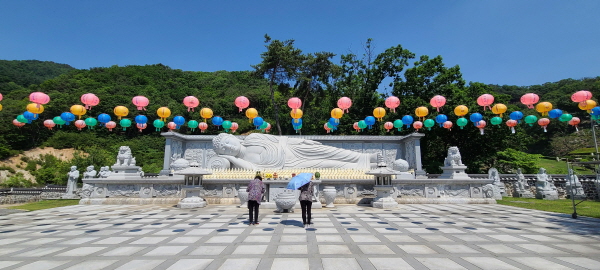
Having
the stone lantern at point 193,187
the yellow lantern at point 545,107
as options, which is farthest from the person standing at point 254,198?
the yellow lantern at point 545,107

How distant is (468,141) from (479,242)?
61.2 ft

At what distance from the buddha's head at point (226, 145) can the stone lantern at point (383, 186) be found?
5119 mm

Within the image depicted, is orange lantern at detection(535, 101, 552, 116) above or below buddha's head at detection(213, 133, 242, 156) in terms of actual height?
above

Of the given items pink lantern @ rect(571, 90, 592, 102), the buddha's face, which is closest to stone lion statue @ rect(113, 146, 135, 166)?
the buddha's face

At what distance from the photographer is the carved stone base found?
786cm

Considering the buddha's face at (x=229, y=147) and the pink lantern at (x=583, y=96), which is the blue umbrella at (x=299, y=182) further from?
the pink lantern at (x=583, y=96)

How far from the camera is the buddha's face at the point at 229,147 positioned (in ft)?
33.3

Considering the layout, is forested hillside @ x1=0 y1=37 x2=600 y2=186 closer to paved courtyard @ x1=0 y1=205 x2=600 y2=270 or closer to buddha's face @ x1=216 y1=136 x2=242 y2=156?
buddha's face @ x1=216 y1=136 x2=242 y2=156

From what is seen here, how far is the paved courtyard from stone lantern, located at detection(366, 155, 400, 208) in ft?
5.82

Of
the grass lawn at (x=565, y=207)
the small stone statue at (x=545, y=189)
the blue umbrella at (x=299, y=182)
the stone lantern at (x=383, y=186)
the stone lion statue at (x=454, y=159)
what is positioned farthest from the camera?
the small stone statue at (x=545, y=189)

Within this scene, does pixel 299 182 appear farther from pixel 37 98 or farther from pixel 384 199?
pixel 37 98

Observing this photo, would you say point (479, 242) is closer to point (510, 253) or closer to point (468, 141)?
point (510, 253)

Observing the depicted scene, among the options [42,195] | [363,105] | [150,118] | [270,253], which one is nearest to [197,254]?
[270,253]

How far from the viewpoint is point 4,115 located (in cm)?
2666
